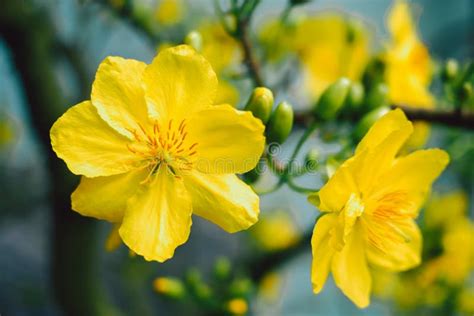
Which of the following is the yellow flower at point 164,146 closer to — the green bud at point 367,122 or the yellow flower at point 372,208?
the yellow flower at point 372,208

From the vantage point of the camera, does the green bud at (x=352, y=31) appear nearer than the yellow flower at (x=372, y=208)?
No

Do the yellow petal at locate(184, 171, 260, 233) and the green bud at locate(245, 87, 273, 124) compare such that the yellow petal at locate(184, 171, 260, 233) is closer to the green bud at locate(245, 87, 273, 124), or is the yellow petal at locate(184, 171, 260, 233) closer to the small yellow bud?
the green bud at locate(245, 87, 273, 124)

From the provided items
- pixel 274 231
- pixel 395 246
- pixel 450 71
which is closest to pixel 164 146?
pixel 395 246

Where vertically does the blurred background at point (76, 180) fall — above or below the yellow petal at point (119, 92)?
below

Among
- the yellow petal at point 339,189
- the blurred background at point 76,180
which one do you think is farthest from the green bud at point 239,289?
the yellow petal at point 339,189

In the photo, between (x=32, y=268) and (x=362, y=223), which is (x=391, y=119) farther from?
(x=32, y=268)

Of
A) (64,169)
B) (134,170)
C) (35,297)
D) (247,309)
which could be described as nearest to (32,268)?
(35,297)

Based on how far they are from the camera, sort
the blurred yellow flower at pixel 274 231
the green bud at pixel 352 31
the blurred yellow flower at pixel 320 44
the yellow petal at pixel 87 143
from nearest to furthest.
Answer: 1. the yellow petal at pixel 87 143
2. the green bud at pixel 352 31
3. the blurred yellow flower at pixel 320 44
4. the blurred yellow flower at pixel 274 231
